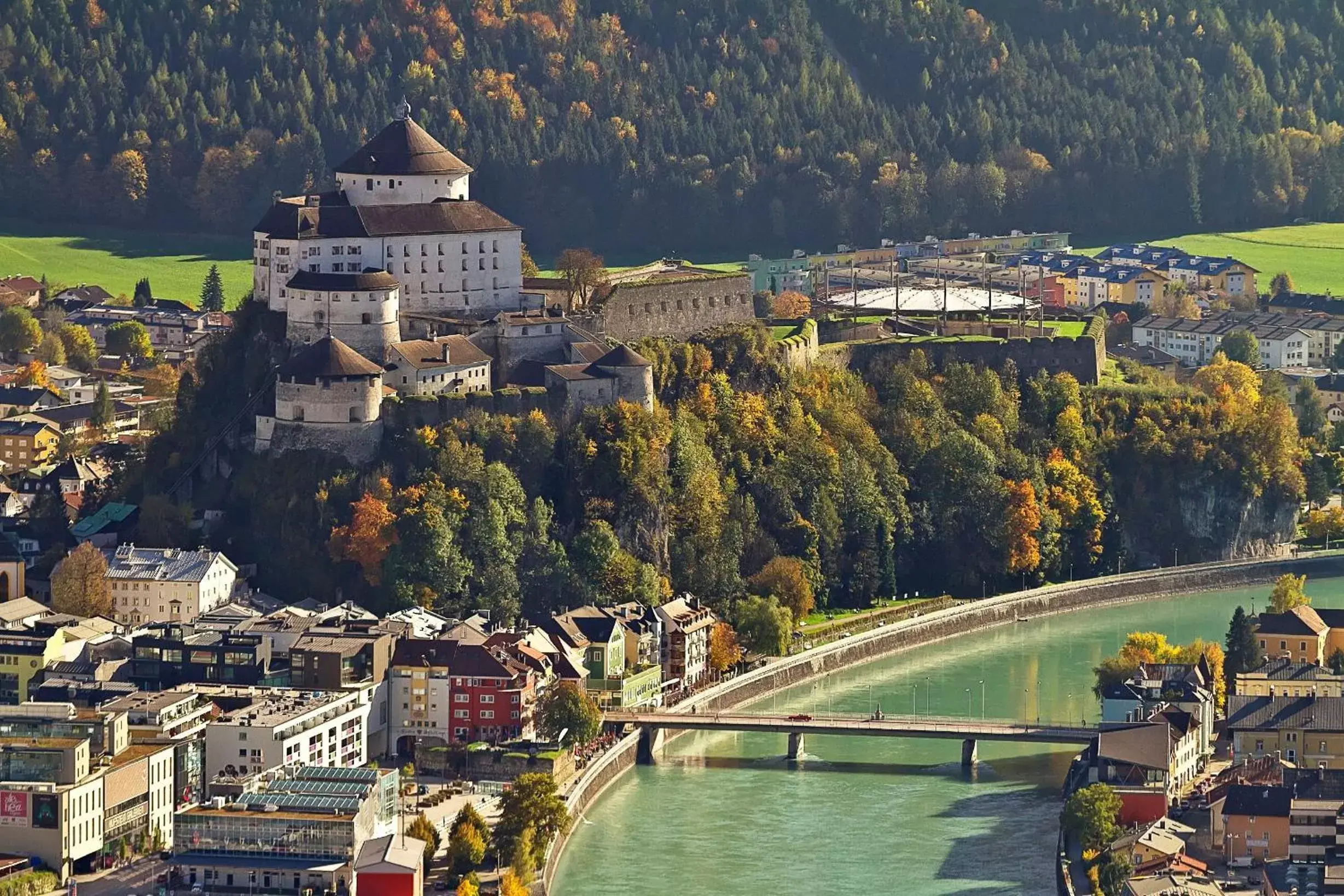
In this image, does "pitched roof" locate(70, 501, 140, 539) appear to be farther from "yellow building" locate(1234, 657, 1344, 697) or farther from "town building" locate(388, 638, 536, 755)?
"yellow building" locate(1234, 657, 1344, 697)

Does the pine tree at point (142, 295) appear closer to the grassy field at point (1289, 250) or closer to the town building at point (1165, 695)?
the grassy field at point (1289, 250)

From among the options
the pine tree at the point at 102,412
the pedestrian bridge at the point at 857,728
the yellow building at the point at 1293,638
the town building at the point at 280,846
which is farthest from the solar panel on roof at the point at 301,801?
the pine tree at the point at 102,412

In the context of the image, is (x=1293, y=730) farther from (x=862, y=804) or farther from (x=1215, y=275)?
(x=1215, y=275)

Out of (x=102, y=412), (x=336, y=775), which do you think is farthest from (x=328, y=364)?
(x=102, y=412)

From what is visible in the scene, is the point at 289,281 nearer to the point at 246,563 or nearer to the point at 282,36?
the point at 246,563

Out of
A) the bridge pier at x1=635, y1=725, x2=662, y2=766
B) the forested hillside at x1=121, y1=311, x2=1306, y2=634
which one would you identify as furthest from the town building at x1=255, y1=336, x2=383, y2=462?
the bridge pier at x1=635, y1=725, x2=662, y2=766
